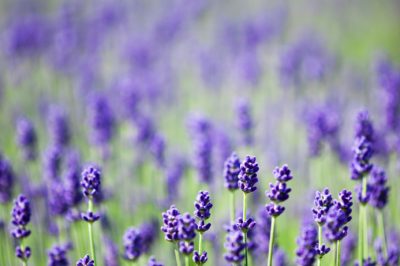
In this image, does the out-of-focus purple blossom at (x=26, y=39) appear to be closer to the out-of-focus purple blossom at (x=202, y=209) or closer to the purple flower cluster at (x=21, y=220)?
the purple flower cluster at (x=21, y=220)

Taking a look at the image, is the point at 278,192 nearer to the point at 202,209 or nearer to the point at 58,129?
the point at 202,209

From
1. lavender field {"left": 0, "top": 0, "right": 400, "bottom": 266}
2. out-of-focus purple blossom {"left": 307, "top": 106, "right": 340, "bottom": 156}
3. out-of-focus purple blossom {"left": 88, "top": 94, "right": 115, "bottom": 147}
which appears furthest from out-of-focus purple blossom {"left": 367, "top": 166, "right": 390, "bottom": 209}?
out-of-focus purple blossom {"left": 88, "top": 94, "right": 115, "bottom": 147}

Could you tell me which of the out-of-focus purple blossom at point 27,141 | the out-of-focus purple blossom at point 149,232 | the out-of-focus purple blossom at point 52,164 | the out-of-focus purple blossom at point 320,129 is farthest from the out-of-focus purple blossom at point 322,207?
the out-of-focus purple blossom at point 27,141

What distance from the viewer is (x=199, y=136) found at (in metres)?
5.70

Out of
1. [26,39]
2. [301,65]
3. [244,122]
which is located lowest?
[244,122]

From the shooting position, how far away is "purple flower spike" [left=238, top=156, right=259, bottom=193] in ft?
9.96

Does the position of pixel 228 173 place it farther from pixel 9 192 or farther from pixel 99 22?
pixel 99 22

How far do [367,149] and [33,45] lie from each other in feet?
28.5

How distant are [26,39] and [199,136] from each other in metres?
6.18

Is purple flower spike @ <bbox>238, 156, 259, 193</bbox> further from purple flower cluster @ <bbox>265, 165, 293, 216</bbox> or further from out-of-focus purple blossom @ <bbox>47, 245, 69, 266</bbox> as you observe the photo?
out-of-focus purple blossom @ <bbox>47, 245, 69, 266</bbox>

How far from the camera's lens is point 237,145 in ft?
25.0

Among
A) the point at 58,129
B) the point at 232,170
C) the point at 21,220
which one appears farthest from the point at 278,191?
the point at 58,129

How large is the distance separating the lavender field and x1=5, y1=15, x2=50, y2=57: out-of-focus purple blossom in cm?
4

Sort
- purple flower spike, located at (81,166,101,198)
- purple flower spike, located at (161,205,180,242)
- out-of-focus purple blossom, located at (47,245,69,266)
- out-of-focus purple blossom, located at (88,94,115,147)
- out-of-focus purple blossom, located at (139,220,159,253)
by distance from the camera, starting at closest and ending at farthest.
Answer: purple flower spike, located at (161,205,180,242) → purple flower spike, located at (81,166,101,198) → out-of-focus purple blossom, located at (47,245,69,266) → out-of-focus purple blossom, located at (139,220,159,253) → out-of-focus purple blossom, located at (88,94,115,147)
